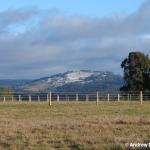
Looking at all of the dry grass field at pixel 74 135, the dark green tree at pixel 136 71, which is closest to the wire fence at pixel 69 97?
the dark green tree at pixel 136 71

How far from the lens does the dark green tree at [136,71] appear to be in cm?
7581

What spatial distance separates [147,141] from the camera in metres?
16.3

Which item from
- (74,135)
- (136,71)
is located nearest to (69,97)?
(136,71)

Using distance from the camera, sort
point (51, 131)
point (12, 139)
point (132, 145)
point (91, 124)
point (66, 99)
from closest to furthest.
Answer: point (132, 145)
point (12, 139)
point (51, 131)
point (91, 124)
point (66, 99)

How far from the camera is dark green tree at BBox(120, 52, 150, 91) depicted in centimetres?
7581

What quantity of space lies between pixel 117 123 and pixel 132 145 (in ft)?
23.0

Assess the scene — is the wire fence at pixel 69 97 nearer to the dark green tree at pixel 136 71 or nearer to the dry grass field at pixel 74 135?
the dark green tree at pixel 136 71

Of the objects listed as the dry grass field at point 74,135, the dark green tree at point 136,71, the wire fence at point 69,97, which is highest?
the dark green tree at point 136,71

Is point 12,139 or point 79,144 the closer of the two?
point 79,144

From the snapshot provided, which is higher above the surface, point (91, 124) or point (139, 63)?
point (139, 63)

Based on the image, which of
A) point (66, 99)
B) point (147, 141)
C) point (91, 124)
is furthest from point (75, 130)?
point (66, 99)

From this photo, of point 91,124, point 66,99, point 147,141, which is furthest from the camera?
point 66,99

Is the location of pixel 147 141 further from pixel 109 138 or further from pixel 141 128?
pixel 141 128

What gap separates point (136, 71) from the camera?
3044 inches
